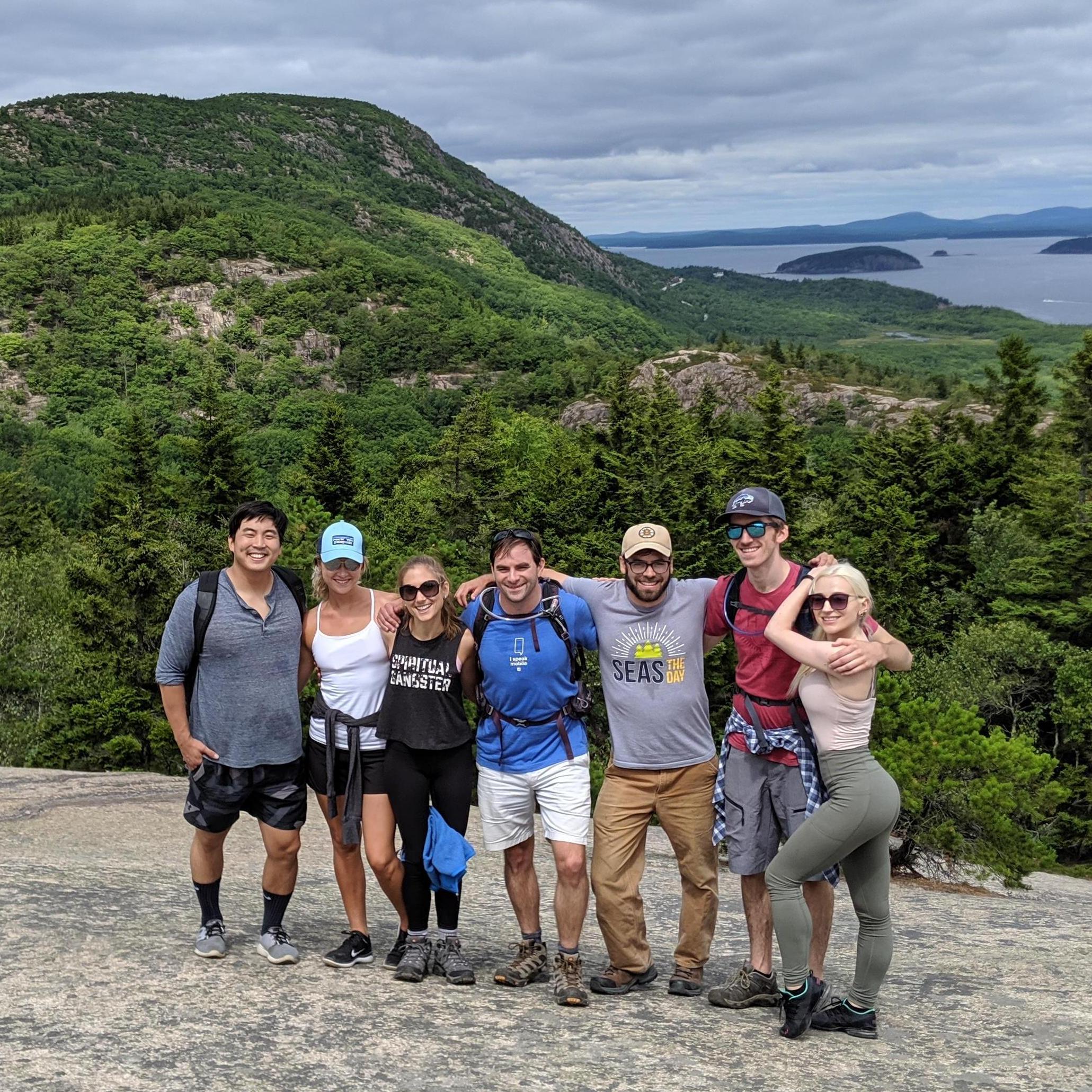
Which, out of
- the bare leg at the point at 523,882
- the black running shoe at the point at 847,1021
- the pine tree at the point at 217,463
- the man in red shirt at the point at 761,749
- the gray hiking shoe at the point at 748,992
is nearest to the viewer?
the black running shoe at the point at 847,1021

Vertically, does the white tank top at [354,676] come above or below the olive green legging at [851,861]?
above

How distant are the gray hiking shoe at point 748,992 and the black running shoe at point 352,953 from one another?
211cm

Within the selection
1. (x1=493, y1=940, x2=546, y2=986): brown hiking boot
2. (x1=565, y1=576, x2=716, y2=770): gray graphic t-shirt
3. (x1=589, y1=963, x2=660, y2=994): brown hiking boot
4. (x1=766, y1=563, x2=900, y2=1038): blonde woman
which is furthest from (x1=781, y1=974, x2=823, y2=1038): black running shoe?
(x1=493, y1=940, x2=546, y2=986): brown hiking boot

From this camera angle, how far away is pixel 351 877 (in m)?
7.12

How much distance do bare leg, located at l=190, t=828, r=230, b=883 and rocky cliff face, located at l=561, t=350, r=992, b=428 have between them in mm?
78193

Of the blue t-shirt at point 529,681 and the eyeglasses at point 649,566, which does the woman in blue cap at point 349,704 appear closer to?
the blue t-shirt at point 529,681

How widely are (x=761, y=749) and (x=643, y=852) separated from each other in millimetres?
1101

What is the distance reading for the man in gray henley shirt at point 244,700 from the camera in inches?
264

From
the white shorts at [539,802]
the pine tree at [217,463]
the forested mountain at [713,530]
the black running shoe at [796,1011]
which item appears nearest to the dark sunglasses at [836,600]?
the white shorts at [539,802]

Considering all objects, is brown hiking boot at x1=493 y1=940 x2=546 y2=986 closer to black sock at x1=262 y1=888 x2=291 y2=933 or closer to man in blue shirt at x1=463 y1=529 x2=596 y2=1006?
man in blue shirt at x1=463 y1=529 x2=596 y2=1006

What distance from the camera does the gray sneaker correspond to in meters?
6.98

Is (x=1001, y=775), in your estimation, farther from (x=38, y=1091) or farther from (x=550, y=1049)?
(x=38, y=1091)

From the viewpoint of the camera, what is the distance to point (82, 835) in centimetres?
1120

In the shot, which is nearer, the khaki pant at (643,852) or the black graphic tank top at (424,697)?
the black graphic tank top at (424,697)
